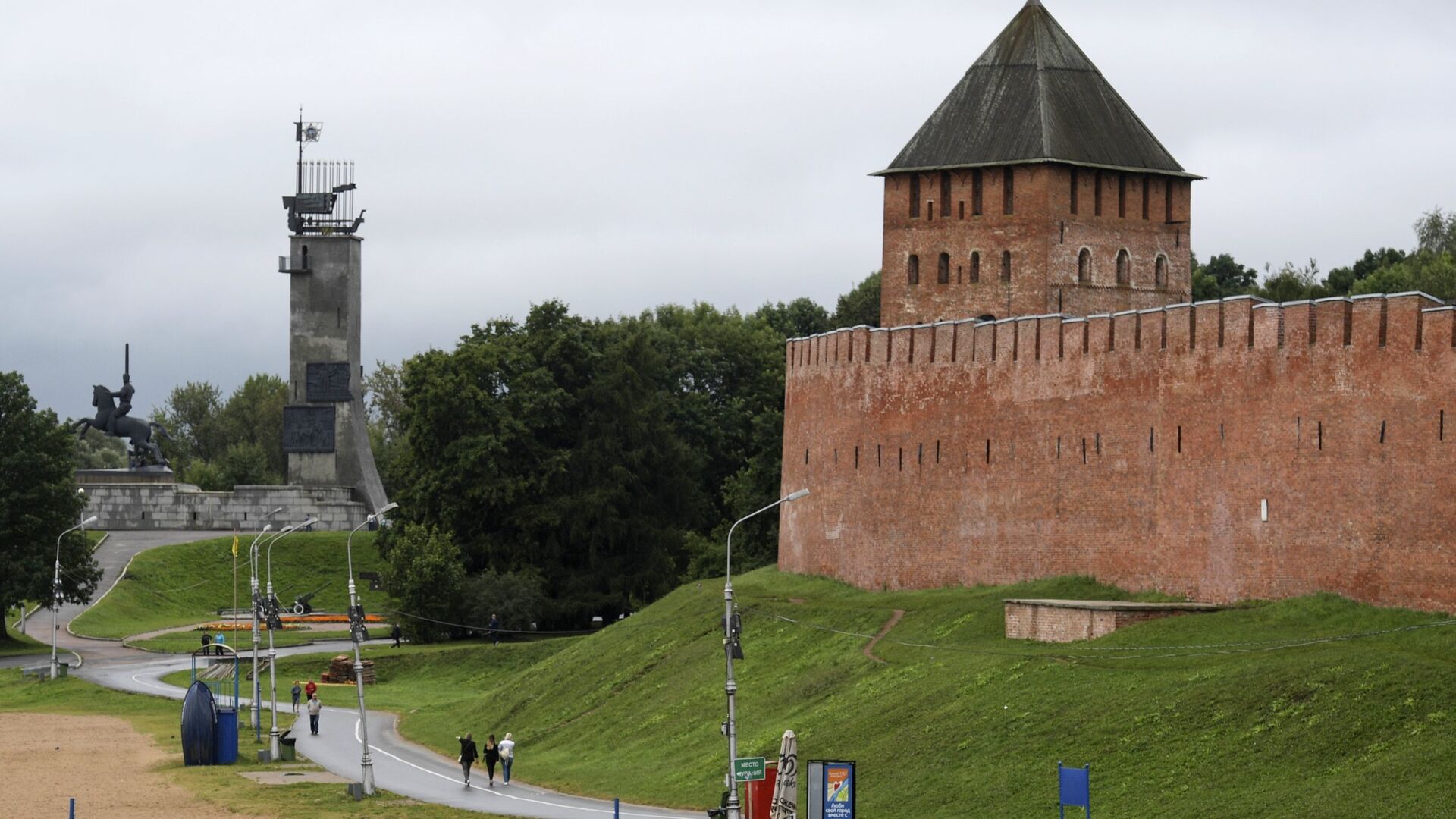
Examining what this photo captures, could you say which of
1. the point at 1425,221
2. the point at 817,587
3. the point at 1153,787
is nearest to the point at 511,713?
the point at 817,587

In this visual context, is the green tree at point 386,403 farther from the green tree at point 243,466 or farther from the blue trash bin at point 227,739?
the blue trash bin at point 227,739

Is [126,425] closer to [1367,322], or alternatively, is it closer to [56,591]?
[56,591]

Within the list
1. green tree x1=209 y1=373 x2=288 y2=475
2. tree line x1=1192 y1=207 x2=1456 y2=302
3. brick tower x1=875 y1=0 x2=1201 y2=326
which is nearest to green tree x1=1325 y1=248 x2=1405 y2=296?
tree line x1=1192 y1=207 x2=1456 y2=302

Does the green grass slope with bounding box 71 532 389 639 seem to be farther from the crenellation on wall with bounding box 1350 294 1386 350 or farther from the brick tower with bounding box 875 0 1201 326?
the crenellation on wall with bounding box 1350 294 1386 350

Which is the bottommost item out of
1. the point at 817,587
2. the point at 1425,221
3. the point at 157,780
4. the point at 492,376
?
the point at 157,780

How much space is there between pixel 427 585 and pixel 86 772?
23137mm

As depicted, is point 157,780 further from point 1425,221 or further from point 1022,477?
point 1425,221

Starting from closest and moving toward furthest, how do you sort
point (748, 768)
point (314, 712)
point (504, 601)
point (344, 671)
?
point (748, 768) → point (314, 712) → point (344, 671) → point (504, 601)

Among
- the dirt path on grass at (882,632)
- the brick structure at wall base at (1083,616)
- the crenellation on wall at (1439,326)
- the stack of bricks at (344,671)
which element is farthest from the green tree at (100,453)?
the crenellation on wall at (1439,326)

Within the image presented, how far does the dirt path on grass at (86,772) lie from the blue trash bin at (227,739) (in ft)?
Result: 4.54

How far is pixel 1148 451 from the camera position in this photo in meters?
41.6

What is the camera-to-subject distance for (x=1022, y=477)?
44938mm

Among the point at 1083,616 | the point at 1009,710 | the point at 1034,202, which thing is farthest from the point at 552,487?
the point at 1009,710

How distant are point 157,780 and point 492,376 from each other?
3153 cm
